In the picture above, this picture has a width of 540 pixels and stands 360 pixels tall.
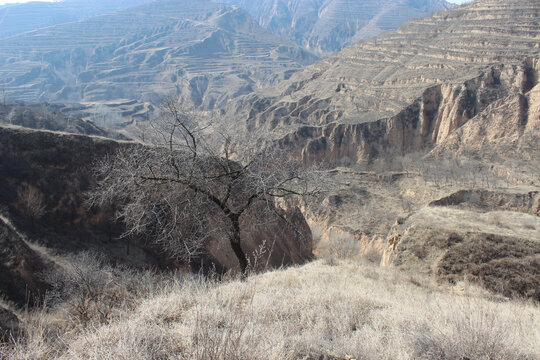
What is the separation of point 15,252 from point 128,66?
A: 146m

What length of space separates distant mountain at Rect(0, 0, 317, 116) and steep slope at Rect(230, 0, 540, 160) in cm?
4124

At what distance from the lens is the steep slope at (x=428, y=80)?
43.6 m

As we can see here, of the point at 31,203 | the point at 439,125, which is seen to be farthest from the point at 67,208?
the point at 439,125

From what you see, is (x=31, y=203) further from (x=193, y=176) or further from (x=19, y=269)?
(x=193, y=176)

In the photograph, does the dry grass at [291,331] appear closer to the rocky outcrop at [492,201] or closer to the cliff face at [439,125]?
the rocky outcrop at [492,201]

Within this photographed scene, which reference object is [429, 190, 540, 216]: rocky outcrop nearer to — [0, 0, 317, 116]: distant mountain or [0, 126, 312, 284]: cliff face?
[0, 126, 312, 284]: cliff face

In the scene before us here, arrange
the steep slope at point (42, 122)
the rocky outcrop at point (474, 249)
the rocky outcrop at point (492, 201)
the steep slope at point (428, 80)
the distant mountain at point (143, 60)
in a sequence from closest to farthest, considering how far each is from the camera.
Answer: the rocky outcrop at point (474, 249) → the rocky outcrop at point (492, 201) → the steep slope at point (42, 122) → the steep slope at point (428, 80) → the distant mountain at point (143, 60)

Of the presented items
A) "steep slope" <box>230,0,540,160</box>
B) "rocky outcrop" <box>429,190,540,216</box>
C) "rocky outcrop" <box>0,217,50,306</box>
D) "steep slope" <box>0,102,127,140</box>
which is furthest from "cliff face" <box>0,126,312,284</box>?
"steep slope" <box>230,0,540,160</box>

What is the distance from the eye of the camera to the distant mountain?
110750 millimetres

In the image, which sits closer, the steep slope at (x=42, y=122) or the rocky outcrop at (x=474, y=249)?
the rocky outcrop at (x=474, y=249)

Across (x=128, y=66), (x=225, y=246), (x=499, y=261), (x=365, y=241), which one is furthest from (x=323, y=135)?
(x=128, y=66)

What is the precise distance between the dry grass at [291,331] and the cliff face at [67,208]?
6.37 meters

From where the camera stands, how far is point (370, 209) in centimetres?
2880

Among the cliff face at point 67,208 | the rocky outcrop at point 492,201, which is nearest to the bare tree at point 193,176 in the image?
the cliff face at point 67,208
